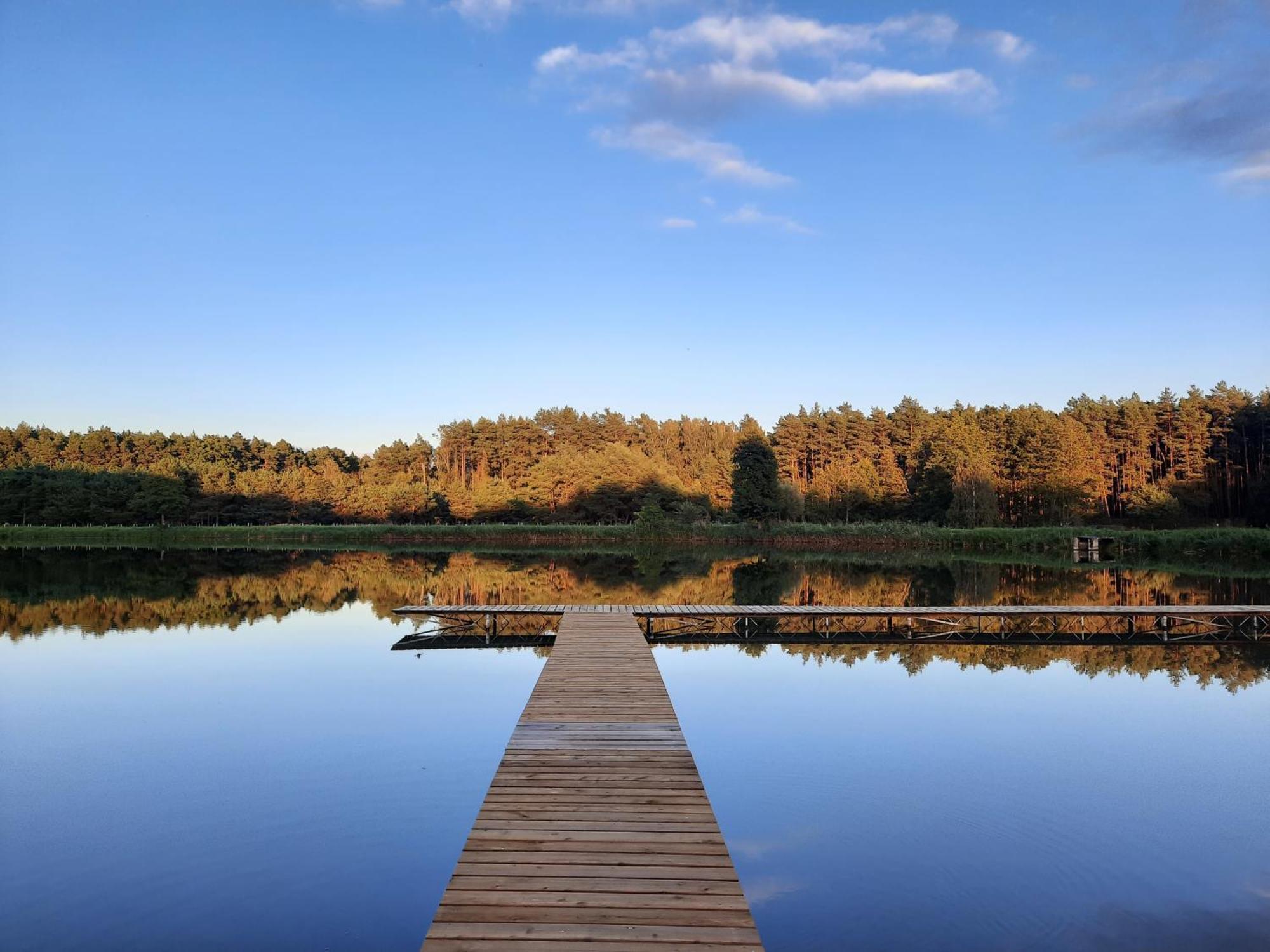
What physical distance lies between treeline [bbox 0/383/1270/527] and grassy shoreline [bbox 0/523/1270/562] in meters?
1.96

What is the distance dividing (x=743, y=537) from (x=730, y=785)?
3428 cm

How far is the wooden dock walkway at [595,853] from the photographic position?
3.06 meters

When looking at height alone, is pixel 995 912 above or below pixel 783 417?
below

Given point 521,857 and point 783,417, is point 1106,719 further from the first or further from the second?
point 783,417

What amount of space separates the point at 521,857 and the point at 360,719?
4760 millimetres

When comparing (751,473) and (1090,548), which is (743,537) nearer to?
(751,473)

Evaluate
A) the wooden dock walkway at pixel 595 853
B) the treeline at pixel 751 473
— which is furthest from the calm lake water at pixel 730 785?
the treeline at pixel 751 473

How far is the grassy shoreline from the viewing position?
1234 inches

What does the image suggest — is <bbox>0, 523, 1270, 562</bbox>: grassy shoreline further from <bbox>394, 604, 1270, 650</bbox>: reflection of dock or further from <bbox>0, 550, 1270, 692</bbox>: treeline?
<bbox>394, 604, 1270, 650</bbox>: reflection of dock

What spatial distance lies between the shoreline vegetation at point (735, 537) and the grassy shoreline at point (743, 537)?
0.04 meters

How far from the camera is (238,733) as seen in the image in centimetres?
755

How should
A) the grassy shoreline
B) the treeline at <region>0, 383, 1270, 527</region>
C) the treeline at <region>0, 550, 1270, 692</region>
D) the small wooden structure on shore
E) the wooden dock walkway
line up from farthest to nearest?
the treeline at <region>0, 383, 1270, 527</region>, the small wooden structure on shore, the grassy shoreline, the treeline at <region>0, 550, 1270, 692</region>, the wooden dock walkway

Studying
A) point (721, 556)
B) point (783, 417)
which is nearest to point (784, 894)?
point (721, 556)

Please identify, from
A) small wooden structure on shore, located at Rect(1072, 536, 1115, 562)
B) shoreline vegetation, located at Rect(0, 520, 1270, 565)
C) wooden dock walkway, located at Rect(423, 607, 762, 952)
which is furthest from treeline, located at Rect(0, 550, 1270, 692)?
shoreline vegetation, located at Rect(0, 520, 1270, 565)
